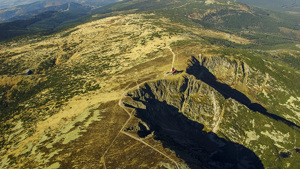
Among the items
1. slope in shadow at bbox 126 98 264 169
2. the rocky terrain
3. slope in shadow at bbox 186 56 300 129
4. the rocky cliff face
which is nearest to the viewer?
the rocky terrain

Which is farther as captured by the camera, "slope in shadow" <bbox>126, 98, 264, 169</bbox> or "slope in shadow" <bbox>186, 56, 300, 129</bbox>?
"slope in shadow" <bbox>186, 56, 300, 129</bbox>

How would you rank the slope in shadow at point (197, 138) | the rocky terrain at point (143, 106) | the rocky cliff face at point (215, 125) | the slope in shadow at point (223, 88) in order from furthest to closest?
the slope in shadow at point (223, 88) → the rocky cliff face at point (215, 125) → the slope in shadow at point (197, 138) → the rocky terrain at point (143, 106)

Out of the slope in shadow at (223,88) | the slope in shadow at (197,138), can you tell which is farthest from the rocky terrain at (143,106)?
the slope in shadow at (223,88)

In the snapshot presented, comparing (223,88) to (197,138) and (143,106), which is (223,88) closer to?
(197,138)

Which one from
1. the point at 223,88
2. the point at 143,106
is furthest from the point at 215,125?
the point at 143,106

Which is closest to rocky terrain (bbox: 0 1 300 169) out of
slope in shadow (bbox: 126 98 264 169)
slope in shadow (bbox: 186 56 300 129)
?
slope in shadow (bbox: 126 98 264 169)

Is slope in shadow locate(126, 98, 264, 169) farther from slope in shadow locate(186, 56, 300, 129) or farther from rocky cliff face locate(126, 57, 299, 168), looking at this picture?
slope in shadow locate(186, 56, 300, 129)

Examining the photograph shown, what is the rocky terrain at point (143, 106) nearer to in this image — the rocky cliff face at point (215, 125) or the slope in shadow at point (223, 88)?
the rocky cliff face at point (215, 125)

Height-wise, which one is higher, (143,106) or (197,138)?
(143,106)

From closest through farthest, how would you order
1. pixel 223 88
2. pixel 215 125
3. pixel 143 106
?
pixel 143 106 < pixel 215 125 < pixel 223 88

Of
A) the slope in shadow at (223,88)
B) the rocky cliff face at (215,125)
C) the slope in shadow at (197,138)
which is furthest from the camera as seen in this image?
the slope in shadow at (223,88)
